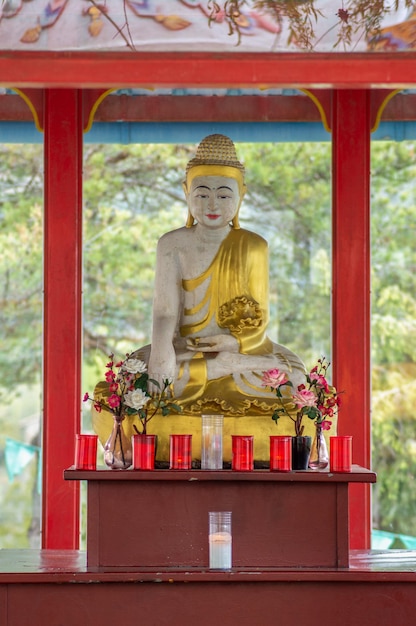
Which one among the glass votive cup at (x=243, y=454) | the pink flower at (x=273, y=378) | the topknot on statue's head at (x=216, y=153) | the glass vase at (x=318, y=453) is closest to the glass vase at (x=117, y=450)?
the glass votive cup at (x=243, y=454)

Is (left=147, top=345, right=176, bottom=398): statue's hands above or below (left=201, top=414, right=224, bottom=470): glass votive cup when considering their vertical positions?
above

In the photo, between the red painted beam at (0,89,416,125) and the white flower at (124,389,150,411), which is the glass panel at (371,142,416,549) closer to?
the red painted beam at (0,89,416,125)

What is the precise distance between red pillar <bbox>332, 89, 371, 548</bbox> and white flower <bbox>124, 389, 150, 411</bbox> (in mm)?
1537

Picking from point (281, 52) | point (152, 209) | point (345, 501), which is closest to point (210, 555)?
point (345, 501)

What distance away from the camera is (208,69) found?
14.4ft

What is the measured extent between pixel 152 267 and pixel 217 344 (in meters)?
1.34

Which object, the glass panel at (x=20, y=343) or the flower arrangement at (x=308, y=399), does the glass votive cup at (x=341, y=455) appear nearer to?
the flower arrangement at (x=308, y=399)

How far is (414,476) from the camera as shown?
17.9 ft

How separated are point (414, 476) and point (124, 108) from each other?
2134mm

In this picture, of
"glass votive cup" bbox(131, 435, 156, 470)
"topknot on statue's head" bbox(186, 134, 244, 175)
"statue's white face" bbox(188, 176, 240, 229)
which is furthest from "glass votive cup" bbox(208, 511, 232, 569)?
"topknot on statue's head" bbox(186, 134, 244, 175)

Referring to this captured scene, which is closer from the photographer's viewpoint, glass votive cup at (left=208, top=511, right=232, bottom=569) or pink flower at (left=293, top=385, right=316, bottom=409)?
glass votive cup at (left=208, top=511, right=232, bottom=569)

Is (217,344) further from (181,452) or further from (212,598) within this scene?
(212,598)

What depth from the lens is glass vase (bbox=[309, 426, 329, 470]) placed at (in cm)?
399

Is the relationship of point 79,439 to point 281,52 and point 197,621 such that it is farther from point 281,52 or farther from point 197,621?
point 281,52
